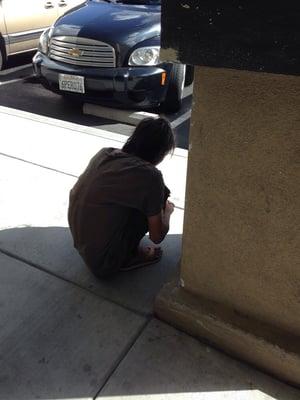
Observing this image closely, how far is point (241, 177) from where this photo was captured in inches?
66.0

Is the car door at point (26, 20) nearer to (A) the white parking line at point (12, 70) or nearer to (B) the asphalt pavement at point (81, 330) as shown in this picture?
(A) the white parking line at point (12, 70)

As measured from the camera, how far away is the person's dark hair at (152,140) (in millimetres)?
2092

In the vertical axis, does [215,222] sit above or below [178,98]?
above

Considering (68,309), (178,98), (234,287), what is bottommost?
(178,98)

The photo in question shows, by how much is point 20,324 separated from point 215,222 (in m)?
1.05

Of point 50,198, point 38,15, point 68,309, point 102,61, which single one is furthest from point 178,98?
point 68,309

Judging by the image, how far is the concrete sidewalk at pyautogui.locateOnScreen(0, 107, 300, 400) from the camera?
1830 mm

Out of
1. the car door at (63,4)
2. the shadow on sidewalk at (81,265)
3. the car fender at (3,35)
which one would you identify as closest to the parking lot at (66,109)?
the car fender at (3,35)

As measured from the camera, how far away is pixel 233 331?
75.5 inches

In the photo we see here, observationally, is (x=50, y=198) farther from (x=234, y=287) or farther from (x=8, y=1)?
(x=8, y=1)

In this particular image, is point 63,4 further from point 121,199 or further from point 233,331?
point 233,331

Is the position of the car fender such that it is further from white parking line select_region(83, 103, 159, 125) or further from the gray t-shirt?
the gray t-shirt

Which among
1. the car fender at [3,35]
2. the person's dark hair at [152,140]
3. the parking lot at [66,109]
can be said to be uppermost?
the person's dark hair at [152,140]

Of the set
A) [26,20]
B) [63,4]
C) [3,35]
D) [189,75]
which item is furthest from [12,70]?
[189,75]
